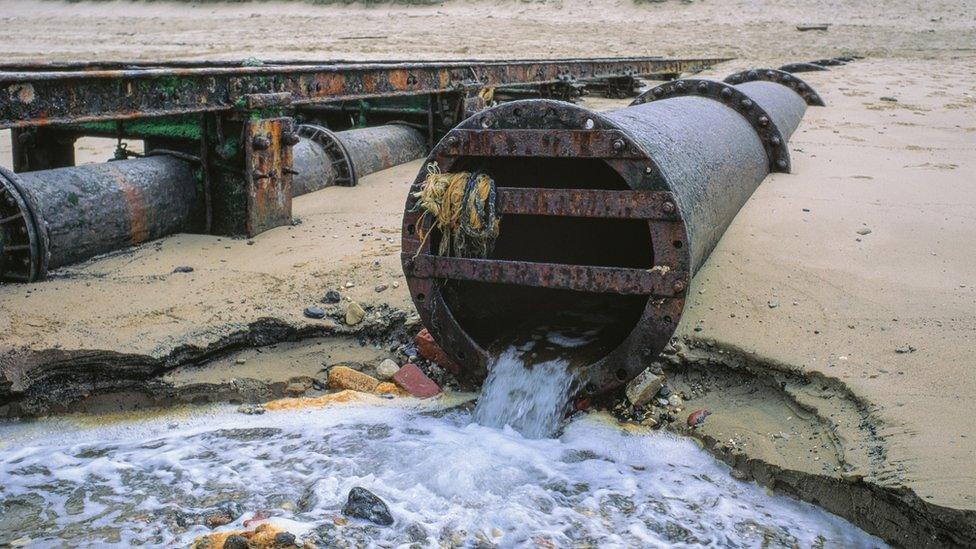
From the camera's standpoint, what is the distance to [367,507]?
101 inches

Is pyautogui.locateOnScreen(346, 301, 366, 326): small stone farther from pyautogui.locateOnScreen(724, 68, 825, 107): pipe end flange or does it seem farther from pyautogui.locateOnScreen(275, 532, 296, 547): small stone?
pyautogui.locateOnScreen(724, 68, 825, 107): pipe end flange

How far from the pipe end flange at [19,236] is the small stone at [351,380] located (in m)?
1.48

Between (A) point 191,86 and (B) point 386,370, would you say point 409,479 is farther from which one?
(A) point 191,86

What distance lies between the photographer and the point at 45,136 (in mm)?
5449

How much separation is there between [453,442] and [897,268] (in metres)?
2.35

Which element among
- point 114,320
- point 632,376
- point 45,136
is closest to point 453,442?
point 632,376

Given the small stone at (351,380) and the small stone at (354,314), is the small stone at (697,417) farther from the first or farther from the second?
the small stone at (354,314)

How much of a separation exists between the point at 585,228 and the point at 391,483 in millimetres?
1651

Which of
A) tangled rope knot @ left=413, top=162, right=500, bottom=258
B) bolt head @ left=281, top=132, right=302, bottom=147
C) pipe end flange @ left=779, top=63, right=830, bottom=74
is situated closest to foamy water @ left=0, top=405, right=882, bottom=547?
tangled rope knot @ left=413, top=162, right=500, bottom=258

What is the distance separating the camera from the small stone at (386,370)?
11.1 ft

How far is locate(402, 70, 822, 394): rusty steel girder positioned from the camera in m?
2.75

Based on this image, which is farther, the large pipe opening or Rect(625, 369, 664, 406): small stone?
the large pipe opening

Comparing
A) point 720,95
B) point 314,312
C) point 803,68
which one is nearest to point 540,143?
point 314,312

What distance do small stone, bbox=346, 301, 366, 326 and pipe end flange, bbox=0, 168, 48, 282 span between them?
4.54ft
